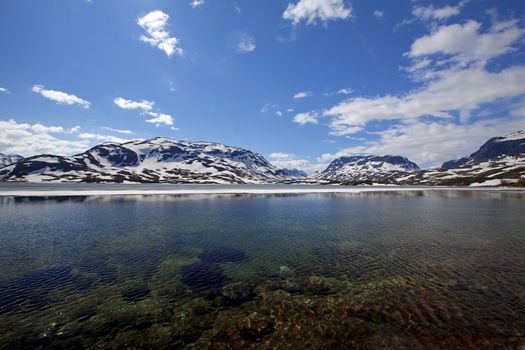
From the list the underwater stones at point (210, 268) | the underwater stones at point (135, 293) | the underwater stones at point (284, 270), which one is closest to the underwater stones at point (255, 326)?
the underwater stones at point (210, 268)

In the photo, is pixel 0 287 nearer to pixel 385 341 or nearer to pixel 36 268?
pixel 36 268

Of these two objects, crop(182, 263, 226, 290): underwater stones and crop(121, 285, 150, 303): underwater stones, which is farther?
crop(182, 263, 226, 290): underwater stones

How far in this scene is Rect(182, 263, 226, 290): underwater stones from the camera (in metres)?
21.5

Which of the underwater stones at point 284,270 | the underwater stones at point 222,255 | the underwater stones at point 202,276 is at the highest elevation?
the underwater stones at point 222,255

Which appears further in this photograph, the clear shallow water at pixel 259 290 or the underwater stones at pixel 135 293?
the underwater stones at pixel 135 293

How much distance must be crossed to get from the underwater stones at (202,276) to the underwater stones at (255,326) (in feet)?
18.4

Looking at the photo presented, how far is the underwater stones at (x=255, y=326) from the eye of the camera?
14.6m

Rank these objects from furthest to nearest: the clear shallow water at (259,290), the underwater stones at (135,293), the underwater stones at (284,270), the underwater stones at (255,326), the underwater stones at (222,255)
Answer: the underwater stones at (222,255), the underwater stones at (284,270), the underwater stones at (135,293), the underwater stones at (255,326), the clear shallow water at (259,290)

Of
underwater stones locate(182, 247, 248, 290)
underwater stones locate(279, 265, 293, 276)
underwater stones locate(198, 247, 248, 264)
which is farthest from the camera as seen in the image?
underwater stones locate(198, 247, 248, 264)

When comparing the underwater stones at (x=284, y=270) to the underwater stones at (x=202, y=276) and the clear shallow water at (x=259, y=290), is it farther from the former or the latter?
the underwater stones at (x=202, y=276)

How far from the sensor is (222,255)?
95.9ft

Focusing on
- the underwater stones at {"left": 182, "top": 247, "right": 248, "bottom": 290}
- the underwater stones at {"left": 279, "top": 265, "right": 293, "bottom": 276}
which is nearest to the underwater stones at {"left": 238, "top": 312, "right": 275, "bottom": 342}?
the underwater stones at {"left": 182, "top": 247, "right": 248, "bottom": 290}

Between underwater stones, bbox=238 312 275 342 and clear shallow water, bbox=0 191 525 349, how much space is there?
3.1 inches

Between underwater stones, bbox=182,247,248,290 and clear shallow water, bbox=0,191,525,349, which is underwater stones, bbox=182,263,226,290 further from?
clear shallow water, bbox=0,191,525,349
